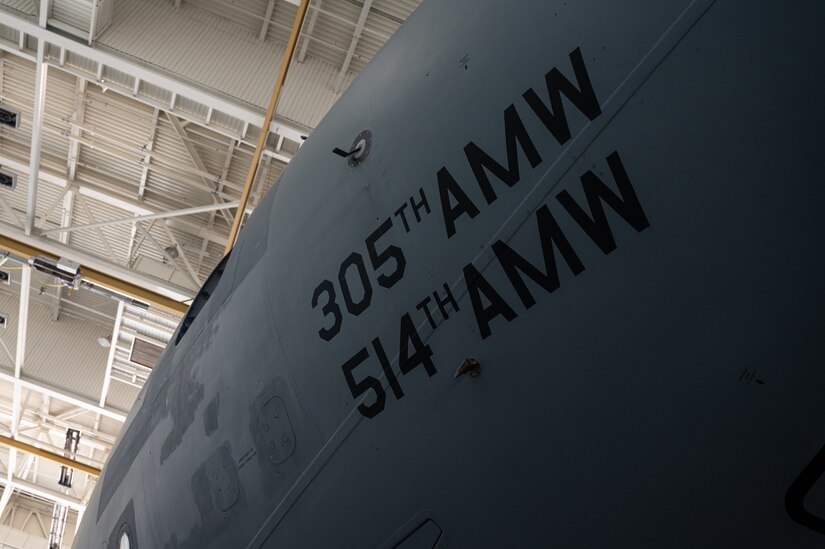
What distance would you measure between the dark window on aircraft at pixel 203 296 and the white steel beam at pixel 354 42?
44.7 feet

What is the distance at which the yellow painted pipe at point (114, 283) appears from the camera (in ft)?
67.0

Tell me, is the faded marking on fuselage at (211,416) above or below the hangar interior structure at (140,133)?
below

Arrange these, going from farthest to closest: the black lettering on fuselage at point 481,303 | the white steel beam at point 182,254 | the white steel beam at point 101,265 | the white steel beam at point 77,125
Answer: the white steel beam at point 182,254
the white steel beam at point 77,125
the white steel beam at point 101,265
the black lettering on fuselage at point 481,303

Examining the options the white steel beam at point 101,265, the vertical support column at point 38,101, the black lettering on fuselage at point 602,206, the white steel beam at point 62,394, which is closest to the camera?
the black lettering on fuselage at point 602,206

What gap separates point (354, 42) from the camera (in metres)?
19.0

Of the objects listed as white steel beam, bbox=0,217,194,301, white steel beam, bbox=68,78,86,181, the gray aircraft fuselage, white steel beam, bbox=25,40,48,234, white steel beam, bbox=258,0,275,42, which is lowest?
the gray aircraft fuselage

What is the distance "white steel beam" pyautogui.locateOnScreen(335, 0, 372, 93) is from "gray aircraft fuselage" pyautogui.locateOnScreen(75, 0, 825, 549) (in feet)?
48.6

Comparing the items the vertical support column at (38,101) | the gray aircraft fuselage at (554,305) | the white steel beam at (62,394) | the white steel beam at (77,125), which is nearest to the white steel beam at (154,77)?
the vertical support column at (38,101)

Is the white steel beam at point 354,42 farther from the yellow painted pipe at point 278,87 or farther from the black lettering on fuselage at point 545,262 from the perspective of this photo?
the black lettering on fuselage at point 545,262

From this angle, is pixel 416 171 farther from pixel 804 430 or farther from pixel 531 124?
pixel 804 430

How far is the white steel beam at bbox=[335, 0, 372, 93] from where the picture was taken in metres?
18.2

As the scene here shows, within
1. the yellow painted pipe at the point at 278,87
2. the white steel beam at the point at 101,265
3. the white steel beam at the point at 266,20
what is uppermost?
the white steel beam at the point at 266,20


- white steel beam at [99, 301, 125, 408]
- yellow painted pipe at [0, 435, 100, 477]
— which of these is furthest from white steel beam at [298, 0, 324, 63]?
yellow painted pipe at [0, 435, 100, 477]

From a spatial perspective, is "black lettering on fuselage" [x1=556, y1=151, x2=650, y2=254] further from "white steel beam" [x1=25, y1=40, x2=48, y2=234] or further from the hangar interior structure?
"white steel beam" [x1=25, y1=40, x2=48, y2=234]
